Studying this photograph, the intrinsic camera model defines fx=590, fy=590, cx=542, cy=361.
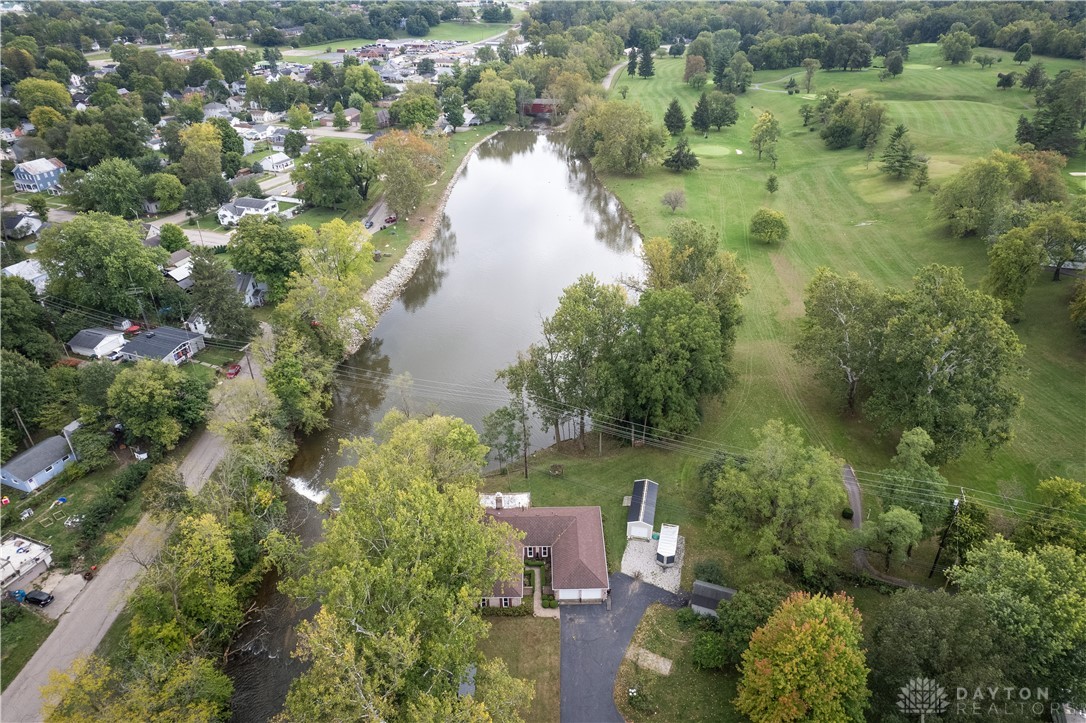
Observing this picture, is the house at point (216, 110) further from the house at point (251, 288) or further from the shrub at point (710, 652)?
the shrub at point (710, 652)

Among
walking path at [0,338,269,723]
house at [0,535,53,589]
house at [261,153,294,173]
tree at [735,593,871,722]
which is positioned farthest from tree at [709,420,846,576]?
house at [261,153,294,173]

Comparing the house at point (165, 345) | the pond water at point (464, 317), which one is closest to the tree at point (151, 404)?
the house at point (165, 345)

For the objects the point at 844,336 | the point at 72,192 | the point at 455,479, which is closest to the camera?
the point at 455,479

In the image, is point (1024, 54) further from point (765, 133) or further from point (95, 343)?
point (95, 343)

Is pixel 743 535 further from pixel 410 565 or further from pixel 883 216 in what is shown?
pixel 883 216

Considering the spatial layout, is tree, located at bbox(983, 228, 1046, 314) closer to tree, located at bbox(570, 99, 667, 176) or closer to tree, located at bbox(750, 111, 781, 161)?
tree, located at bbox(750, 111, 781, 161)

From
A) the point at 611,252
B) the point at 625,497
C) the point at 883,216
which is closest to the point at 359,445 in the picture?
the point at 625,497
